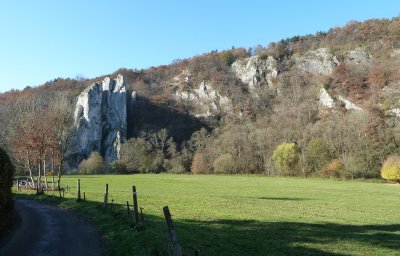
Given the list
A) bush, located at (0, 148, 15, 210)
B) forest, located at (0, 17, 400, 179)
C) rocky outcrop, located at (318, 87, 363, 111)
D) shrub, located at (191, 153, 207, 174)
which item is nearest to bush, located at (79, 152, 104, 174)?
forest, located at (0, 17, 400, 179)

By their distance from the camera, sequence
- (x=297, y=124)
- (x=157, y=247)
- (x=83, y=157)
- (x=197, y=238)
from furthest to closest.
→ (x=83, y=157), (x=297, y=124), (x=197, y=238), (x=157, y=247)

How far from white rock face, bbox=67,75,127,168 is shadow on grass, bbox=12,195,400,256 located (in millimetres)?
136837

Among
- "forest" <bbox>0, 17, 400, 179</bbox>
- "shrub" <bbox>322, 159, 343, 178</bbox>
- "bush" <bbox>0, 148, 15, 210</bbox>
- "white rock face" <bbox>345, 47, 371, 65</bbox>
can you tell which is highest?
"white rock face" <bbox>345, 47, 371, 65</bbox>

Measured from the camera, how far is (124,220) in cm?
1905

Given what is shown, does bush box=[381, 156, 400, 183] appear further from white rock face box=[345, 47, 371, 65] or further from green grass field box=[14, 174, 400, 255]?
white rock face box=[345, 47, 371, 65]

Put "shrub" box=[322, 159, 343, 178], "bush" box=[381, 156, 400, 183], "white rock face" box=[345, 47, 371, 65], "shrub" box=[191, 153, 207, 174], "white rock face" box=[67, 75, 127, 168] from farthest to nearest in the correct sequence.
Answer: "white rock face" box=[345, 47, 371, 65] → "white rock face" box=[67, 75, 127, 168] → "shrub" box=[191, 153, 207, 174] → "shrub" box=[322, 159, 343, 178] → "bush" box=[381, 156, 400, 183]

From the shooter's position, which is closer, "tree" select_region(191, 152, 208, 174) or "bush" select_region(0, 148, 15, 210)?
"bush" select_region(0, 148, 15, 210)

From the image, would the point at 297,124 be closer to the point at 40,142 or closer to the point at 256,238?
the point at 40,142

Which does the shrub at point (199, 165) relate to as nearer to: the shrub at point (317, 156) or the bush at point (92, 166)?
the bush at point (92, 166)

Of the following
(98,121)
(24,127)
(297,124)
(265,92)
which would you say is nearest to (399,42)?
(265,92)

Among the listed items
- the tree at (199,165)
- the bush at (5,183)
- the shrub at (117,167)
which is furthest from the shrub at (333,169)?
the bush at (5,183)

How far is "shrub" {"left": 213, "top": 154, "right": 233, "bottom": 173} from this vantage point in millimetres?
124250

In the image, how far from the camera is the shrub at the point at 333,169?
96.6m

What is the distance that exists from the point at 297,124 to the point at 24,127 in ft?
350
